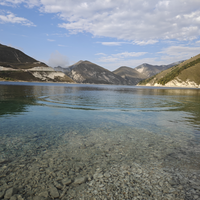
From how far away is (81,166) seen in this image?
23.9 feet

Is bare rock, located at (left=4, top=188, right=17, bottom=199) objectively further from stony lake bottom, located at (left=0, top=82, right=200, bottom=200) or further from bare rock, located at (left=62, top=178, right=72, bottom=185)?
bare rock, located at (left=62, top=178, right=72, bottom=185)

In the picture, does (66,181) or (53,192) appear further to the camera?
(66,181)

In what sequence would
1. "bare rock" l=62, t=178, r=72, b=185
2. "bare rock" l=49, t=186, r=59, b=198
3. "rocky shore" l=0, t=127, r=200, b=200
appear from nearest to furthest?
1. "bare rock" l=49, t=186, r=59, b=198
2. "rocky shore" l=0, t=127, r=200, b=200
3. "bare rock" l=62, t=178, r=72, b=185

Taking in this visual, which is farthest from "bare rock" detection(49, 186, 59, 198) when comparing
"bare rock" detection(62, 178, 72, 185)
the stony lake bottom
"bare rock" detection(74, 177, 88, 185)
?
"bare rock" detection(74, 177, 88, 185)

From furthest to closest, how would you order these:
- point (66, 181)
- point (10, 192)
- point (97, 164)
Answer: point (97, 164) → point (66, 181) → point (10, 192)

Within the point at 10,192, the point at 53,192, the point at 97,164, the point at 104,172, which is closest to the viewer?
the point at 10,192

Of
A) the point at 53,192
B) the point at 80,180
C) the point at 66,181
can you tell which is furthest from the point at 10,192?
the point at 80,180

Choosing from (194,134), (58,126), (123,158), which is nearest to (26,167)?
(123,158)

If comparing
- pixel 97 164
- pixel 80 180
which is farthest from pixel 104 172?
pixel 80 180

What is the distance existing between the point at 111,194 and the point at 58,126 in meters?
9.53

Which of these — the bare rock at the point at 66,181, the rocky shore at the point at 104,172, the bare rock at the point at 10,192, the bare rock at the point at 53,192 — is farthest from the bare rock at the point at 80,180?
the bare rock at the point at 10,192

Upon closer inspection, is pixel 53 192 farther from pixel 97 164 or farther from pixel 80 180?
pixel 97 164

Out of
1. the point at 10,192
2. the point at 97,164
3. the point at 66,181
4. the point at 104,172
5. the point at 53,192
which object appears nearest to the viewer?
the point at 10,192

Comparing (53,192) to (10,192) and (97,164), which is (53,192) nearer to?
(10,192)
